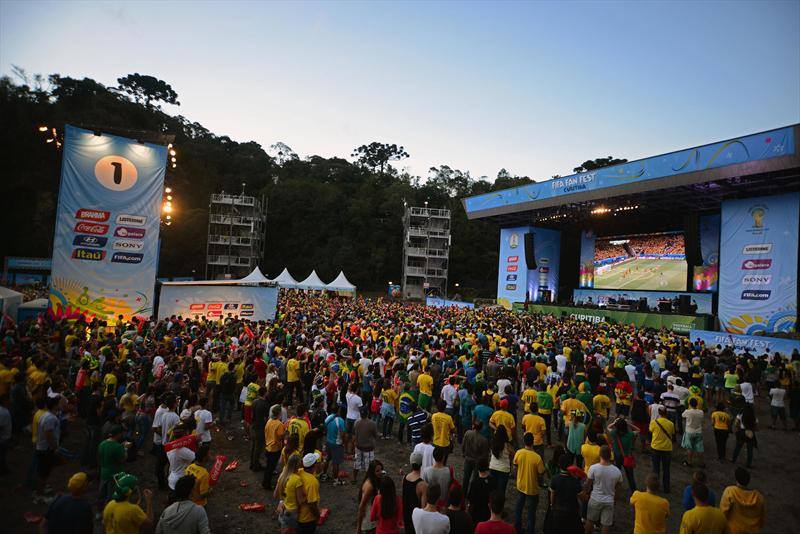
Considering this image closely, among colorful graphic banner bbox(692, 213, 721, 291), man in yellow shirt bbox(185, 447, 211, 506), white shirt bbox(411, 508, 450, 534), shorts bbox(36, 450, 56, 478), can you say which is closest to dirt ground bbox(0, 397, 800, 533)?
shorts bbox(36, 450, 56, 478)

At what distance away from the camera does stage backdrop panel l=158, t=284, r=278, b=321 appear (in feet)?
58.3

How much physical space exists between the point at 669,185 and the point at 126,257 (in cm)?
2726

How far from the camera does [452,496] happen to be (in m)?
3.45

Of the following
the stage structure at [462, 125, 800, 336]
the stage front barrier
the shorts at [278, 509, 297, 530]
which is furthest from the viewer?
the stage front barrier

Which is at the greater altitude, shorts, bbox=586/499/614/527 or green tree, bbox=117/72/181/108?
green tree, bbox=117/72/181/108

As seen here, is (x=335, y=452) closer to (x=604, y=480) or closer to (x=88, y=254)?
(x=604, y=480)

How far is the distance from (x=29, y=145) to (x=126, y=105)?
36.0 feet

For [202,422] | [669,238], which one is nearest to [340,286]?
[669,238]

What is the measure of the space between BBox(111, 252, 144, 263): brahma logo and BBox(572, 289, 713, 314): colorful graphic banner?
30.2 m

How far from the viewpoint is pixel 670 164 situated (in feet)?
76.6

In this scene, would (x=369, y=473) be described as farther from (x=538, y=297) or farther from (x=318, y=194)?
(x=318, y=194)

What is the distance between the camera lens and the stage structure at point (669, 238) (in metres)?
20.0

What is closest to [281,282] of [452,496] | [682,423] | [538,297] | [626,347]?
[538,297]

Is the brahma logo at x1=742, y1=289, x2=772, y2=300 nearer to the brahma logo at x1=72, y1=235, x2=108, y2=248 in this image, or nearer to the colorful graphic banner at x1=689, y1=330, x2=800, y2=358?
the colorful graphic banner at x1=689, y1=330, x2=800, y2=358
